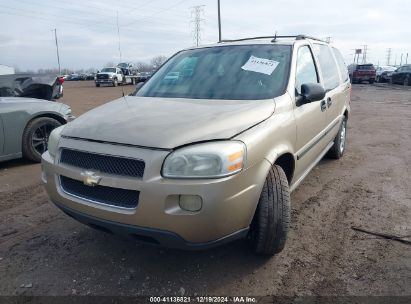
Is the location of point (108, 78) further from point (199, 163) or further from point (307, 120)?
point (199, 163)

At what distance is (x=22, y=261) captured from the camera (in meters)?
2.94

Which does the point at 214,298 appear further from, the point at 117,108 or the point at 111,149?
the point at 117,108

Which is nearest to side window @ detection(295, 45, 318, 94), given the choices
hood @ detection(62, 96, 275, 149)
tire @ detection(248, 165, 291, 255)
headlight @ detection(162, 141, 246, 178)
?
hood @ detection(62, 96, 275, 149)

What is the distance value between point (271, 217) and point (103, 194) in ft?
3.99

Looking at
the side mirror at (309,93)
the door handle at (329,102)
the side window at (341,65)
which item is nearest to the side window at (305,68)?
the side mirror at (309,93)

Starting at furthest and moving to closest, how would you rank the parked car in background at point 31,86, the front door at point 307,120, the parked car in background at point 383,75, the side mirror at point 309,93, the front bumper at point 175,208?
the parked car in background at point 383,75 → the parked car in background at point 31,86 → the front door at point 307,120 → the side mirror at point 309,93 → the front bumper at point 175,208

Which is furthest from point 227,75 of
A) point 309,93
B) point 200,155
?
point 200,155

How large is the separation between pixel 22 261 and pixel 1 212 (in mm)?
1251

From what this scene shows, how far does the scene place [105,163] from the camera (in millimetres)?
2426

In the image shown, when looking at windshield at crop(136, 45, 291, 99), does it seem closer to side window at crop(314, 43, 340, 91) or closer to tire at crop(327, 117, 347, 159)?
side window at crop(314, 43, 340, 91)

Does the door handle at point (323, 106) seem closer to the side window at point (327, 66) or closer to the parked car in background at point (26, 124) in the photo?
the side window at point (327, 66)

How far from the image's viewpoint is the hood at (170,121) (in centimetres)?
238

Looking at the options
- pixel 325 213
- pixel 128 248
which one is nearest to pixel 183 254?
pixel 128 248

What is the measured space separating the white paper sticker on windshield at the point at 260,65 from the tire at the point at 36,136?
374 cm
